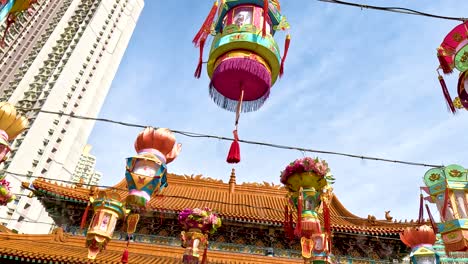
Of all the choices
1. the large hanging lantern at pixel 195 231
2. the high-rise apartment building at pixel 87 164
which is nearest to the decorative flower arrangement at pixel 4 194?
the large hanging lantern at pixel 195 231

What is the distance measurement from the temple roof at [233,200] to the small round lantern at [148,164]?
16.1 ft

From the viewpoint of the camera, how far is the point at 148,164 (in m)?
4.00

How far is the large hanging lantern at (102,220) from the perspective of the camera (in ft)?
14.7

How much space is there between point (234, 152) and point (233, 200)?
10081 mm

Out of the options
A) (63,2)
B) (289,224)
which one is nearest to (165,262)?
(289,224)

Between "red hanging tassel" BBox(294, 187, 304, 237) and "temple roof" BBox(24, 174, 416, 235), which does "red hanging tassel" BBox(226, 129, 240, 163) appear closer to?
"red hanging tassel" BBox(294, 187, 304, 237)

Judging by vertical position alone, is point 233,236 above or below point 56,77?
below

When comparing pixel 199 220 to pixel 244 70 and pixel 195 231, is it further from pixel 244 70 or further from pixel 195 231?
pixel 244 70

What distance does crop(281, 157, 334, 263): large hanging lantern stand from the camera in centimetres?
469

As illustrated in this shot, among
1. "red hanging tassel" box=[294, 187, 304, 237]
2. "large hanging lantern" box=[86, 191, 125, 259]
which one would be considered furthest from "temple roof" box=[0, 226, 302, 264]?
"red hanging tassel" box=[294, 187, 304, 237]

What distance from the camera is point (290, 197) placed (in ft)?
16.6

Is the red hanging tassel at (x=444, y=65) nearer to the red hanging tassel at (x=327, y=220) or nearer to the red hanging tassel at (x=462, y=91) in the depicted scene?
the red hanging tassel at (x=462, y=91)

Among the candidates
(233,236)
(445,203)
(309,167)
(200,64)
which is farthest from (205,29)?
(233,236)

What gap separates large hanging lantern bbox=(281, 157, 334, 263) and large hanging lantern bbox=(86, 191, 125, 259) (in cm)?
250
